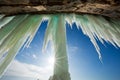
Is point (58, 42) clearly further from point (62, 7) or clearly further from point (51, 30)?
point (62, 7)

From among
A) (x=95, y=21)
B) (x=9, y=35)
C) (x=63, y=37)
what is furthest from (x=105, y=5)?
(x=9, y=35)

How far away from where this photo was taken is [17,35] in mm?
2252

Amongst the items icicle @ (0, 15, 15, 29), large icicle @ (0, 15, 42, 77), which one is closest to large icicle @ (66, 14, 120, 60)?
large icicle @ (0, 15, 42, 77)

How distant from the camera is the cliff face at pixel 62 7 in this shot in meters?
1.77

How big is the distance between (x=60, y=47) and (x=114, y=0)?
0.78 m

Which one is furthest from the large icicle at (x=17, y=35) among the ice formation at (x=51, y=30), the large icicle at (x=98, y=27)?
the large icicle at (x=98, y=27)

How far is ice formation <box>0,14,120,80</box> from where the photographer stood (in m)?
2.18

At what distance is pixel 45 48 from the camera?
91.8 inches

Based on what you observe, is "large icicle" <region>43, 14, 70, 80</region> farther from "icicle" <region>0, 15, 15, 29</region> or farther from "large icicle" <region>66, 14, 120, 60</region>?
"icicle" <region>0, 15, 15, 29</region>

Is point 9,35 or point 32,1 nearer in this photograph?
point 32,1

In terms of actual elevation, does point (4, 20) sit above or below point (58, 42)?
above

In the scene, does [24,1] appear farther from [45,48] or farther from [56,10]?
[45,48]

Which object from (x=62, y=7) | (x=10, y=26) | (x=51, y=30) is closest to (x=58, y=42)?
(x=51, y=30)

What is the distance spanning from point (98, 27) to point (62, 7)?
576mm
